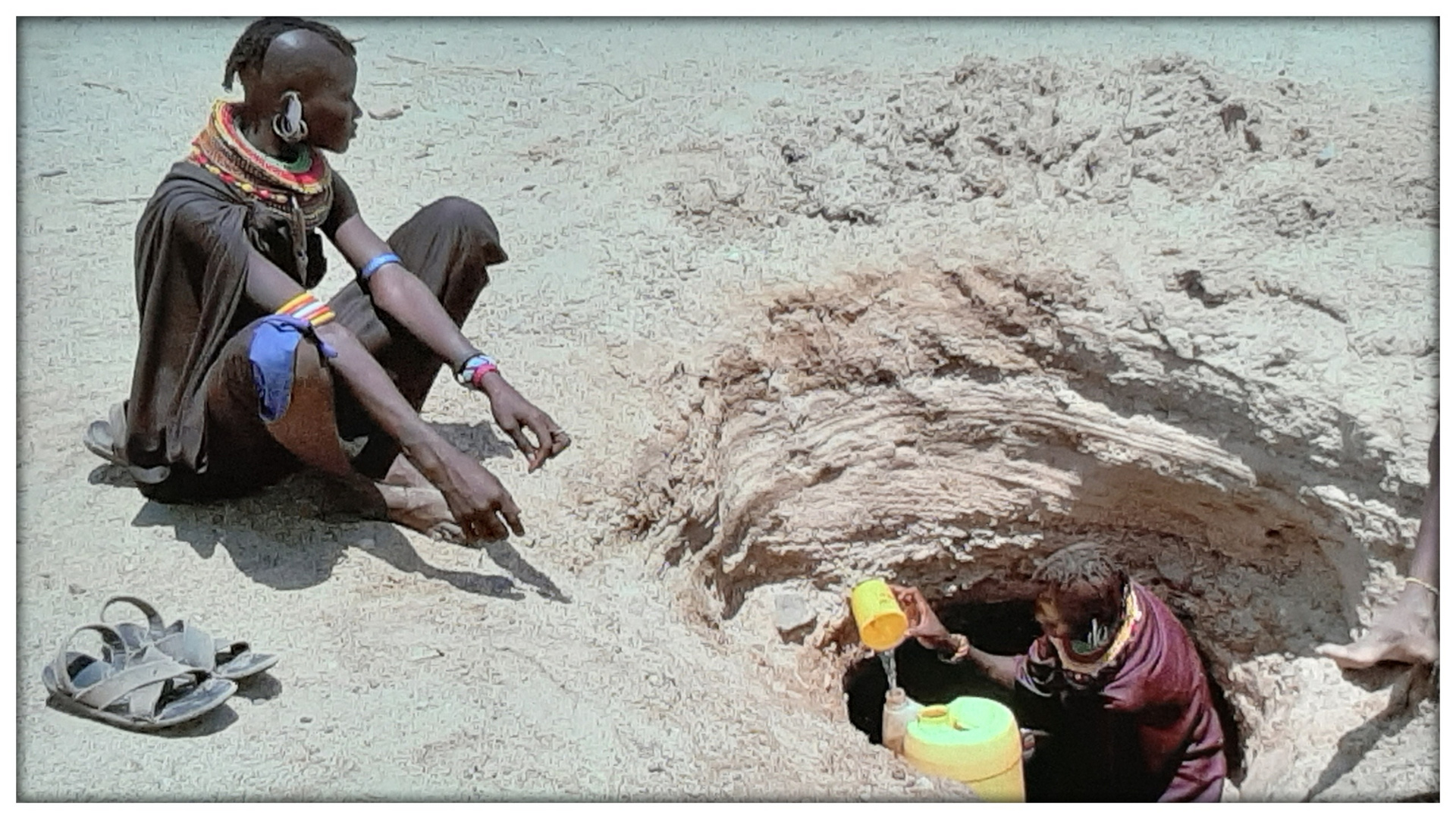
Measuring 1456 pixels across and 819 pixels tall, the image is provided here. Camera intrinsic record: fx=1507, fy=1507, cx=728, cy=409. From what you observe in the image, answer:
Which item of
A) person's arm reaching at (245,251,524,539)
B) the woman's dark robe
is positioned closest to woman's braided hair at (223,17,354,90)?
the woman's dark robe

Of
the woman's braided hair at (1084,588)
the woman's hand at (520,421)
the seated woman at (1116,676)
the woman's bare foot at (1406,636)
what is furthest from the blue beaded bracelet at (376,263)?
the woman's bare foot at (1406,636)

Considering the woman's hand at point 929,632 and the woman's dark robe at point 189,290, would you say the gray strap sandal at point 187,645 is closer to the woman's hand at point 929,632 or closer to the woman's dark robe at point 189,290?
the woman's dark robe at point 189,290

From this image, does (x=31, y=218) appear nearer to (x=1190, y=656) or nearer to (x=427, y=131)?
(x=427, y=131)

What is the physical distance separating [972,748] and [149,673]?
71.3 inches

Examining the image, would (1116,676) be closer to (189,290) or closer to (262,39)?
(189,290)

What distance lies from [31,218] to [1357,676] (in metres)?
4.08

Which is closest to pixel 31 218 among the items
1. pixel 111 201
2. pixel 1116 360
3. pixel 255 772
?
pixel 111 201

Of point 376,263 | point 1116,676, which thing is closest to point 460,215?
point 376,263

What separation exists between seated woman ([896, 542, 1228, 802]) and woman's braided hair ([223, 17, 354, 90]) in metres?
2.12

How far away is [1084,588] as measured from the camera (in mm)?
3746

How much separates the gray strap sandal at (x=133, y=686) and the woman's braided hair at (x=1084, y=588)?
6.49 ft

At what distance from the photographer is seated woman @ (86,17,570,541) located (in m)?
2.98

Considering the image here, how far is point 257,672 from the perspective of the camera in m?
3.05

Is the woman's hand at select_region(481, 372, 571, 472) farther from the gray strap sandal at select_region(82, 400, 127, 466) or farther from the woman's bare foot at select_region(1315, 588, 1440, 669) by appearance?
the woman's bare foot at select_region(1315, 588, 1440, 669)
